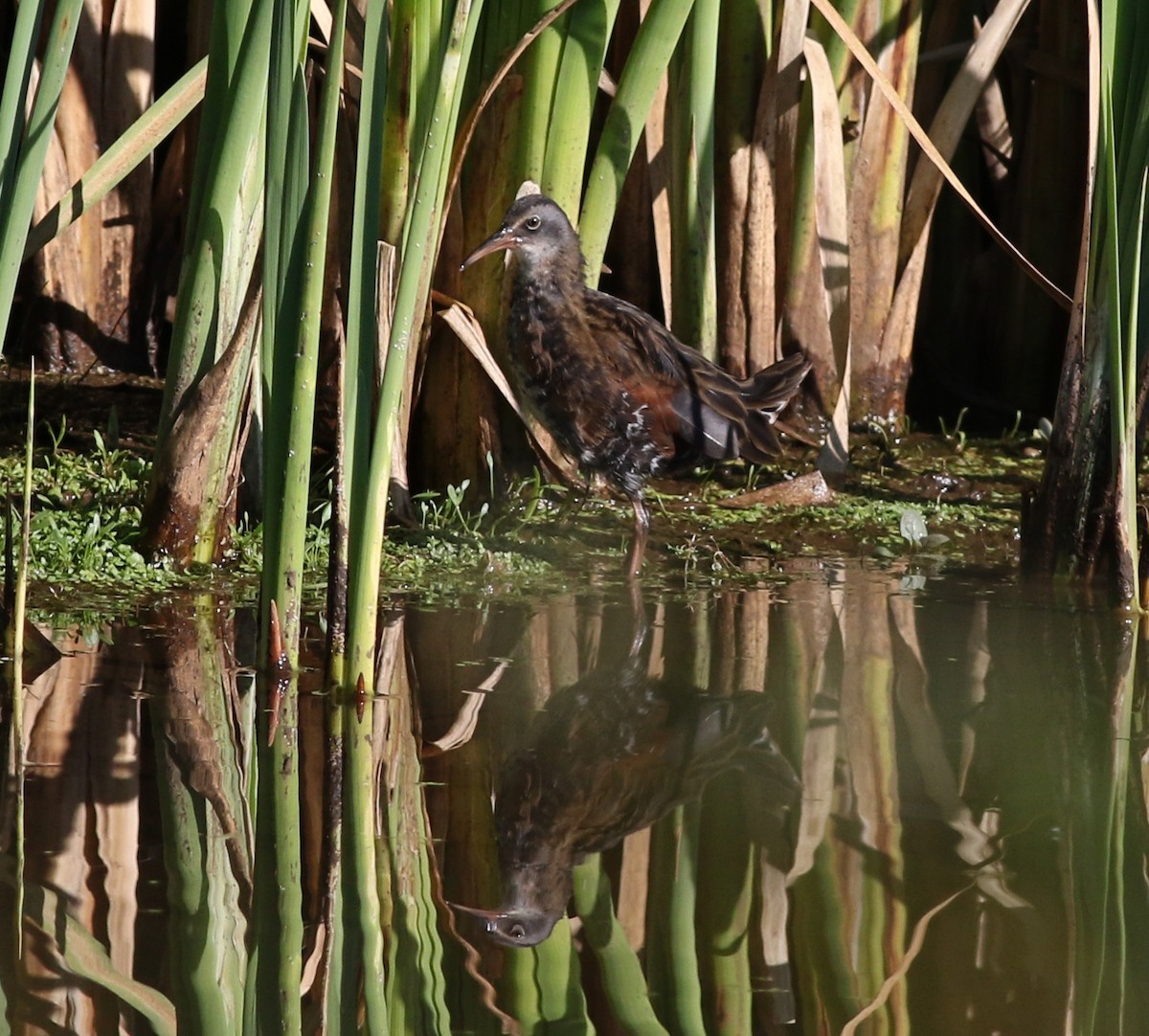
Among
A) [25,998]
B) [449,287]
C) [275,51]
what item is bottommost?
[25,998]

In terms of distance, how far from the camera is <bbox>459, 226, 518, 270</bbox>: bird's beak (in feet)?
15.1

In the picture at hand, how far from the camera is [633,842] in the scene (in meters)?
2.72

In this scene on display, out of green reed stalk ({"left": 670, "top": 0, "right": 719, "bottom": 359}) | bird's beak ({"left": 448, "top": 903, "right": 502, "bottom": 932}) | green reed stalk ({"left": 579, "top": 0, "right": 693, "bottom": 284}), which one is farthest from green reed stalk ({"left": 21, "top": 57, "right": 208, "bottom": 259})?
bird's beak ({"left": 448, "top": 903, "right": 502, "bottom": 932})

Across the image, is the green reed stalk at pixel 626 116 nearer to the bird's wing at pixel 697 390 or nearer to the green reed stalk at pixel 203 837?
the bird's wing at pixel 697 390

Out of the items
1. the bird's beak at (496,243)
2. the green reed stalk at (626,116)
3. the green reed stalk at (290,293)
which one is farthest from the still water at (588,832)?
the green reed stalk at (626,116)

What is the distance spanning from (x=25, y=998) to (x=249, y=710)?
1173mm

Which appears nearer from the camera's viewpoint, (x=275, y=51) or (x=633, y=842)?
(x=633, y=842)

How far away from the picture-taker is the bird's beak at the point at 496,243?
460 centimetres

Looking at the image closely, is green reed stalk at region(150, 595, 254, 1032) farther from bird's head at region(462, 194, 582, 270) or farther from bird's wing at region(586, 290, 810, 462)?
bird's wing at region(586, 290, 810, 462)

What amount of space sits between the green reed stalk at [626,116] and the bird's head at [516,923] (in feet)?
9.37

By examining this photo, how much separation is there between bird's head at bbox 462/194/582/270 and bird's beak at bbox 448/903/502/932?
2.54 metres

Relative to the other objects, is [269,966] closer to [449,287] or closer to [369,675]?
[369,675]

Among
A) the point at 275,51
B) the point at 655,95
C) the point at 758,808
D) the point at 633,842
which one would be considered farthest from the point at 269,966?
the point at 655,95

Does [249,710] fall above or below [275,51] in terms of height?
below
